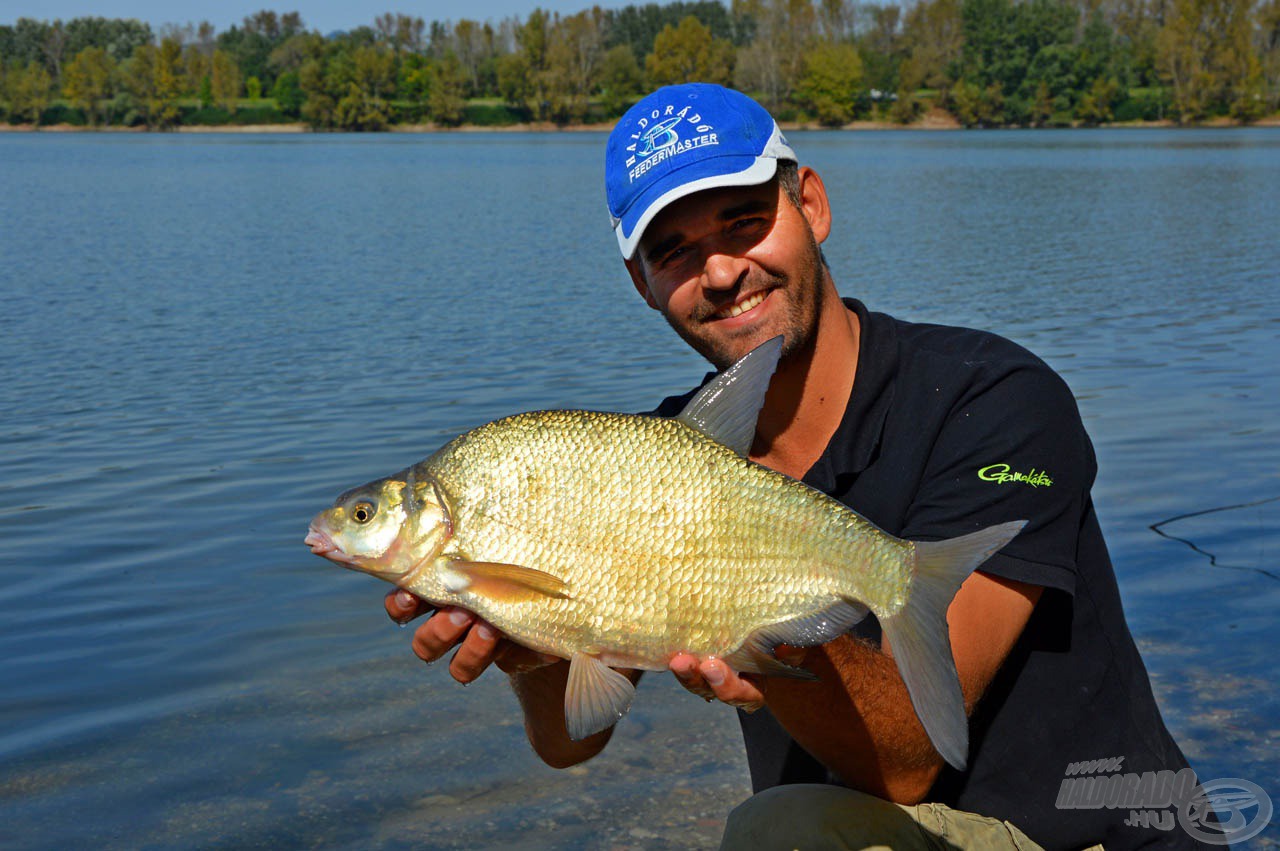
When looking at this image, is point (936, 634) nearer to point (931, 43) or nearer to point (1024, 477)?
point (1024, 477)

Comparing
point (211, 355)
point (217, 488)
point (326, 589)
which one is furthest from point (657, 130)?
point (211, 355)

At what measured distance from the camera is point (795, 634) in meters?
2.34

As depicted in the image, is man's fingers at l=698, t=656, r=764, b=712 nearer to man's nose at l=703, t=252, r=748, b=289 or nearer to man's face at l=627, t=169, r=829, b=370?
man's face at l=627, t=169, r=829, b=370

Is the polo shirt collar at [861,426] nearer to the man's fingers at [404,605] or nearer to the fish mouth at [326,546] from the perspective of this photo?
the man's fingers at [404,605]

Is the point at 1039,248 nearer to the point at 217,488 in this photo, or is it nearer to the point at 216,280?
the point at 216,280

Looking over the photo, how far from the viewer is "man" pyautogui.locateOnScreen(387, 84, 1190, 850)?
255 cm

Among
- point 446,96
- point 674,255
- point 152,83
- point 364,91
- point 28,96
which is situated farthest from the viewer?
point 152,83

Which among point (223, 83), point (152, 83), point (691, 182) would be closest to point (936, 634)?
point (691, 182)

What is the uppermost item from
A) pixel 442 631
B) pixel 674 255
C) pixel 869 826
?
pixel 674 255

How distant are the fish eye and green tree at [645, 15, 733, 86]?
127 m

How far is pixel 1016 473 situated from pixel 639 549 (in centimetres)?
80

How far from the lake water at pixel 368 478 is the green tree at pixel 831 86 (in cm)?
9157
